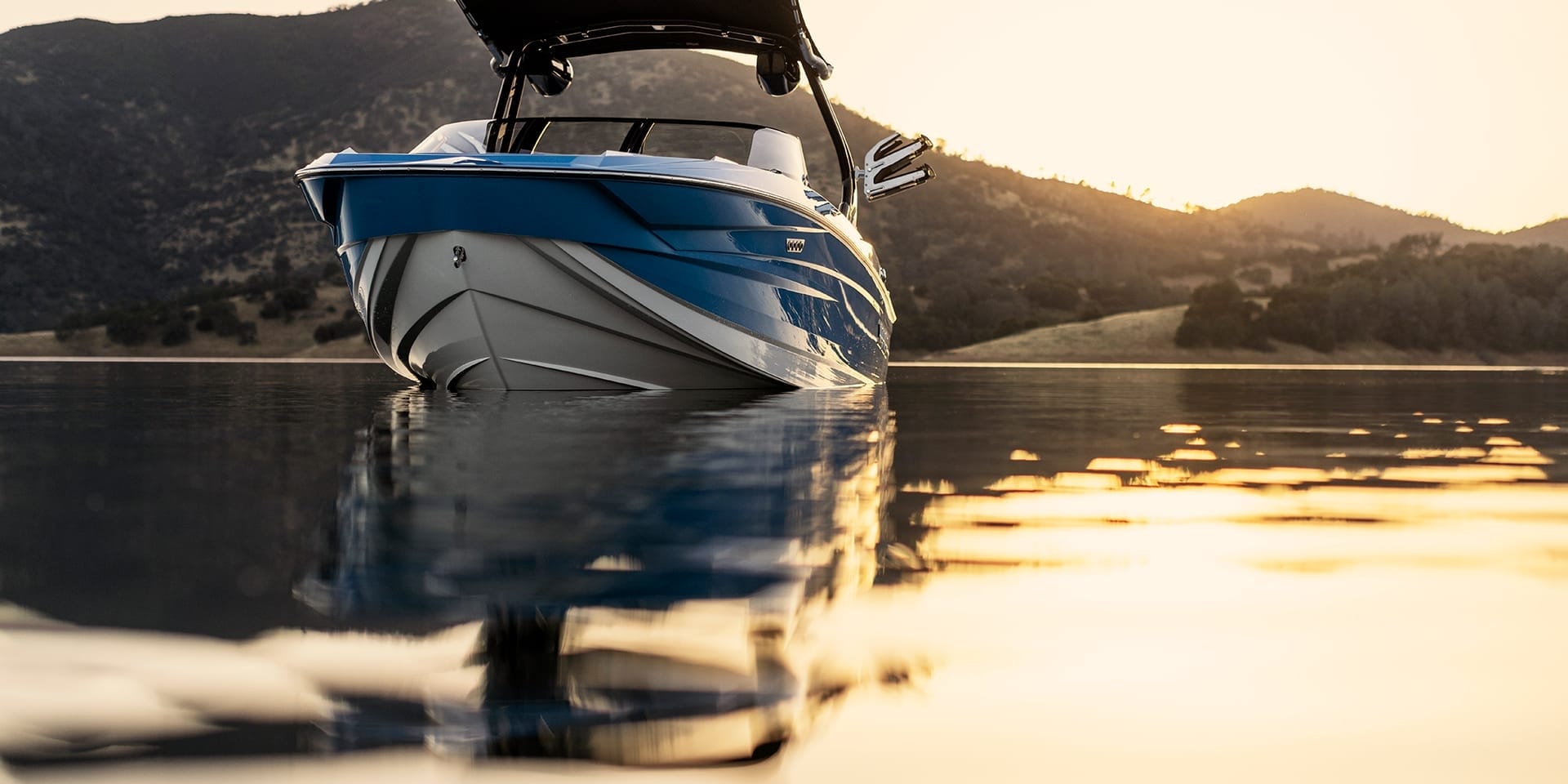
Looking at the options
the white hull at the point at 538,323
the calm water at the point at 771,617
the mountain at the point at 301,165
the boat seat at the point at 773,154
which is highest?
the mountain at the point at 301,165

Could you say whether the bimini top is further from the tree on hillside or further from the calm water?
the tree on hillside

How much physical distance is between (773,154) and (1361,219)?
11827 cm

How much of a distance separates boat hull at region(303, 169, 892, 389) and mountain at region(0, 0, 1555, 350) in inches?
1121

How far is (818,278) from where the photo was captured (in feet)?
30.8

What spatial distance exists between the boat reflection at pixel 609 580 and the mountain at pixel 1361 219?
357 ft

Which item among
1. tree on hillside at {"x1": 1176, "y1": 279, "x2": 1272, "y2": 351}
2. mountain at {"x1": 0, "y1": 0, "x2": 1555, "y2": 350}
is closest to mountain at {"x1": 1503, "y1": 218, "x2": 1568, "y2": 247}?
mountain at {"x1": 0, "y1": 0, "x2": 1555, "y2": 350}

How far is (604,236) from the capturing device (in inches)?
310

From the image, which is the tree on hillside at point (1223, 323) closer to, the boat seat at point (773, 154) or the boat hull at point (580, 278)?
the boat hull at point (580, 278)

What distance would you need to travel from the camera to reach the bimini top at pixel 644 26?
9.52 meters

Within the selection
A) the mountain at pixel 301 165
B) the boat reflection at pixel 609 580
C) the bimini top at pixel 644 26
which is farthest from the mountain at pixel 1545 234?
the boat reflection at pixel 609 580

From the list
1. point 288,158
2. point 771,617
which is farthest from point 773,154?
point 288,158

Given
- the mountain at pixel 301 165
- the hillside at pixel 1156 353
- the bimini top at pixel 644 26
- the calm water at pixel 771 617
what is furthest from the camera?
the mountain at pixel 301 165

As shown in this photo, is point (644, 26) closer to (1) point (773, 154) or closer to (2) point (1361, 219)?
(1) point (773, 154)

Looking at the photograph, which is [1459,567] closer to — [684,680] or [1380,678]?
[1380,678]
